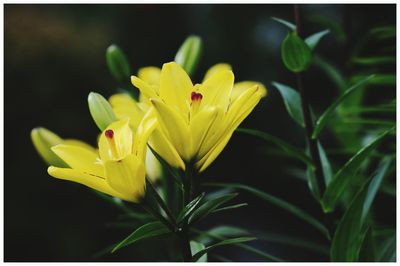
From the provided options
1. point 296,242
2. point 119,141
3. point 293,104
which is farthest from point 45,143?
point 296,242

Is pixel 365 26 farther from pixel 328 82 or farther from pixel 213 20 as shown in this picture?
pixel 213 20

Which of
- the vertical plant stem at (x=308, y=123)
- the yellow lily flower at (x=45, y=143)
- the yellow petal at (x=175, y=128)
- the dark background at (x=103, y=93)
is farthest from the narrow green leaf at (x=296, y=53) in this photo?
the dark background at (x=103, y=93)

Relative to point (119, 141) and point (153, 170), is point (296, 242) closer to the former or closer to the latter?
point (153, 170)

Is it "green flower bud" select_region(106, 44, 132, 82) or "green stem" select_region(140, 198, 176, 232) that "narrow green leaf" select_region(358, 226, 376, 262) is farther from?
"green flower bud" select_region(106, 44, 132, 82)

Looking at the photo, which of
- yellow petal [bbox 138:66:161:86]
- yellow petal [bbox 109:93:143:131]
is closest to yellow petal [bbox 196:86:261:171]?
yellow petal [bbox 109:93:143:131]

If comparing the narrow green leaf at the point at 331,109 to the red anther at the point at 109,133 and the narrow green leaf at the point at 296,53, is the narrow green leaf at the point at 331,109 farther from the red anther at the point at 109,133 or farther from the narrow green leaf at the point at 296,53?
the red anther at the point at 109,133

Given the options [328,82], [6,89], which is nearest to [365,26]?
[328,82]

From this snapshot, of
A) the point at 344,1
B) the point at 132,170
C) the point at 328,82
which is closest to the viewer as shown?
the point at 132,170
